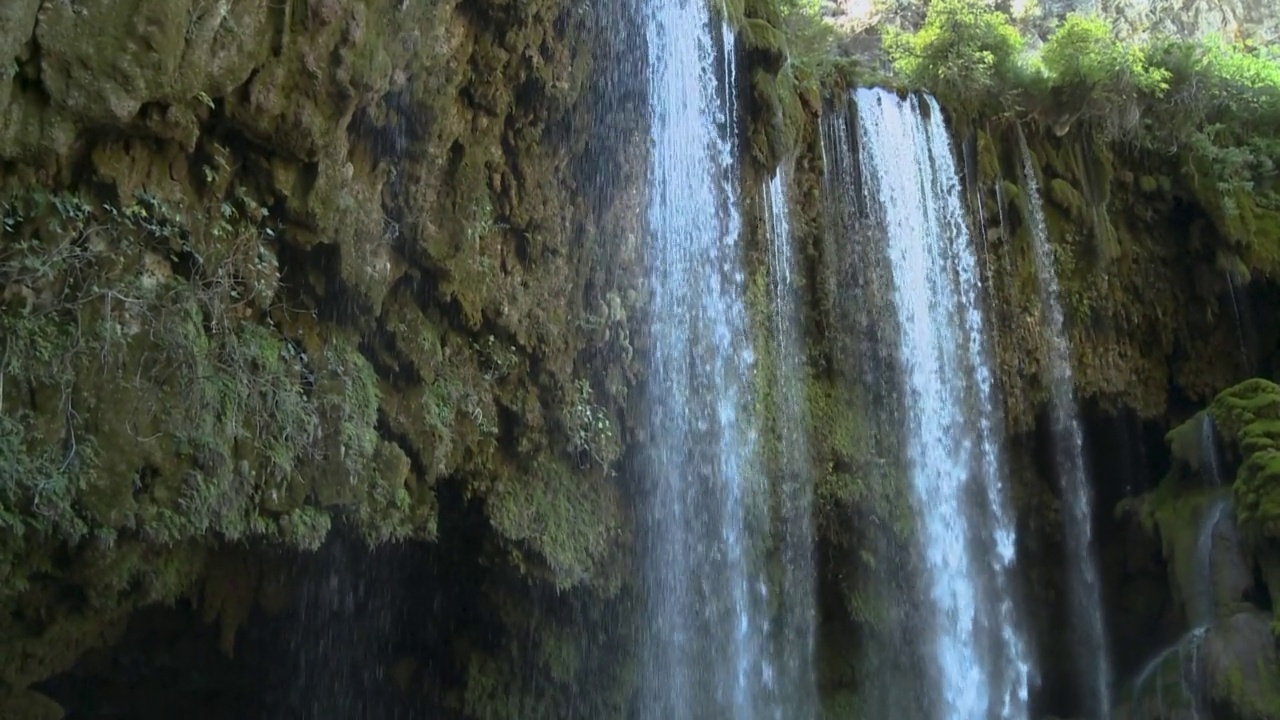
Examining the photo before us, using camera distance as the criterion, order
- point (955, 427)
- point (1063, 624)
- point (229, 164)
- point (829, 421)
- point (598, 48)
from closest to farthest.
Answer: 1. point (229, 164)
2. point (598, 48)
3. point (829, 421)
4. point (955, 427)
5. point (1063, 624)

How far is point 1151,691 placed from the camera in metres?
10.5

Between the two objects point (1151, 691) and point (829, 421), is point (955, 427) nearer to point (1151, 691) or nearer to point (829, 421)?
point (829, 421)

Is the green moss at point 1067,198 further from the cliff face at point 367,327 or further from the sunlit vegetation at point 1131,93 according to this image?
the cliff face at point 367,327

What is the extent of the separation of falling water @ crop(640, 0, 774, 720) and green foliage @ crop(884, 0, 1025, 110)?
3.84m

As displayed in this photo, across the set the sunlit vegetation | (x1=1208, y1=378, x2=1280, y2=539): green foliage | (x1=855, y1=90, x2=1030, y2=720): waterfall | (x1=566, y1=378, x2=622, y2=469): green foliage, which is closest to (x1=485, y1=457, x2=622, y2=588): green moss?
(x1=566, y1=378, x2=622, y2=469): green foliage

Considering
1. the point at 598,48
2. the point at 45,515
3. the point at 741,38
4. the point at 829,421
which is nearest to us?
the point at 45,515

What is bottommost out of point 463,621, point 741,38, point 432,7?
point 463,621

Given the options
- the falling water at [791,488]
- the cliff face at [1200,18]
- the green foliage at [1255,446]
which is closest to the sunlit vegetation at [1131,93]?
the green foliage at [1255,446]

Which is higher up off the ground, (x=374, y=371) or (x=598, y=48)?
→ (x=598, y=48)

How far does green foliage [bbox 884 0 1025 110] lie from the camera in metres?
12.8

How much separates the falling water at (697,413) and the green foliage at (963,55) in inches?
151

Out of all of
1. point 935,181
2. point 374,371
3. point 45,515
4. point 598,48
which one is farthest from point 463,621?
point 935,181

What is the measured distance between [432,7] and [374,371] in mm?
2610

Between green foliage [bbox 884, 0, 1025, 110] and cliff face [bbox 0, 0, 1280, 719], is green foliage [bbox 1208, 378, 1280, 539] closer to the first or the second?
cliff face [bbox 0, 0, 1280, 719]
